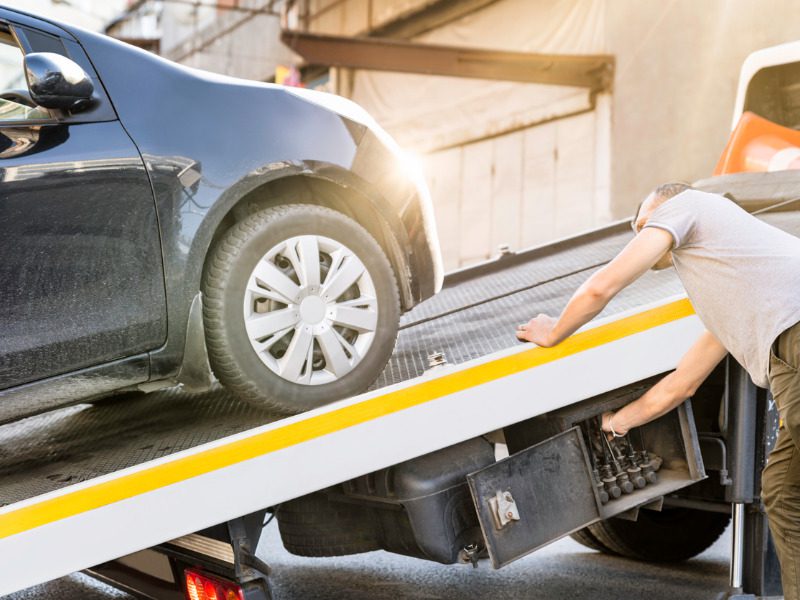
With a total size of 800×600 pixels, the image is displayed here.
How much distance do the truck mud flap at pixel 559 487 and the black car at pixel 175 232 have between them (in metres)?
0.54

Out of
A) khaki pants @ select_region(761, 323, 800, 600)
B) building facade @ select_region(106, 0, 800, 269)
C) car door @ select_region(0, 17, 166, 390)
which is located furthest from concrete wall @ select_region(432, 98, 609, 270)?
car door @ select_region(0, 17, 166, 390)

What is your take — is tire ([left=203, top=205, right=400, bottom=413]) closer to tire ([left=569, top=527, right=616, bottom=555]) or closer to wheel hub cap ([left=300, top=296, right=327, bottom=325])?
wheel hub cap ([left=300, top=296, right=327, bottom=325])

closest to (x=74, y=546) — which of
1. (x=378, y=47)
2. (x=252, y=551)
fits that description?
(x=252, y=551)

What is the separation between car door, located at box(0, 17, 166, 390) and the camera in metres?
2.61

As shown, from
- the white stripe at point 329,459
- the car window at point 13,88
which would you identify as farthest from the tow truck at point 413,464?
the car window at point 13,88

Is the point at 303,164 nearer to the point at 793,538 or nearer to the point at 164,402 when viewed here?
the point at 164,402

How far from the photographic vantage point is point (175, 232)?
9.43 ft

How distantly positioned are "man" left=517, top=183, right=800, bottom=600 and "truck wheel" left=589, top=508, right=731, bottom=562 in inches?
59.6

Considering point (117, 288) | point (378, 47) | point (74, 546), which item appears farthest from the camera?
point (378, 47)

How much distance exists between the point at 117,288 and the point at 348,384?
748mm

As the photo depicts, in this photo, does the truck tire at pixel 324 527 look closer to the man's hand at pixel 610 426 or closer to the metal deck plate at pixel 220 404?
the metal deck plate at pixel 220 404

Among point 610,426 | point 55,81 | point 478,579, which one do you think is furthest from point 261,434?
point 478,579

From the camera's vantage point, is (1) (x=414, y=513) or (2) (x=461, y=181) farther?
(2) (x=461, y=181)

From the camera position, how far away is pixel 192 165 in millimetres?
2916
